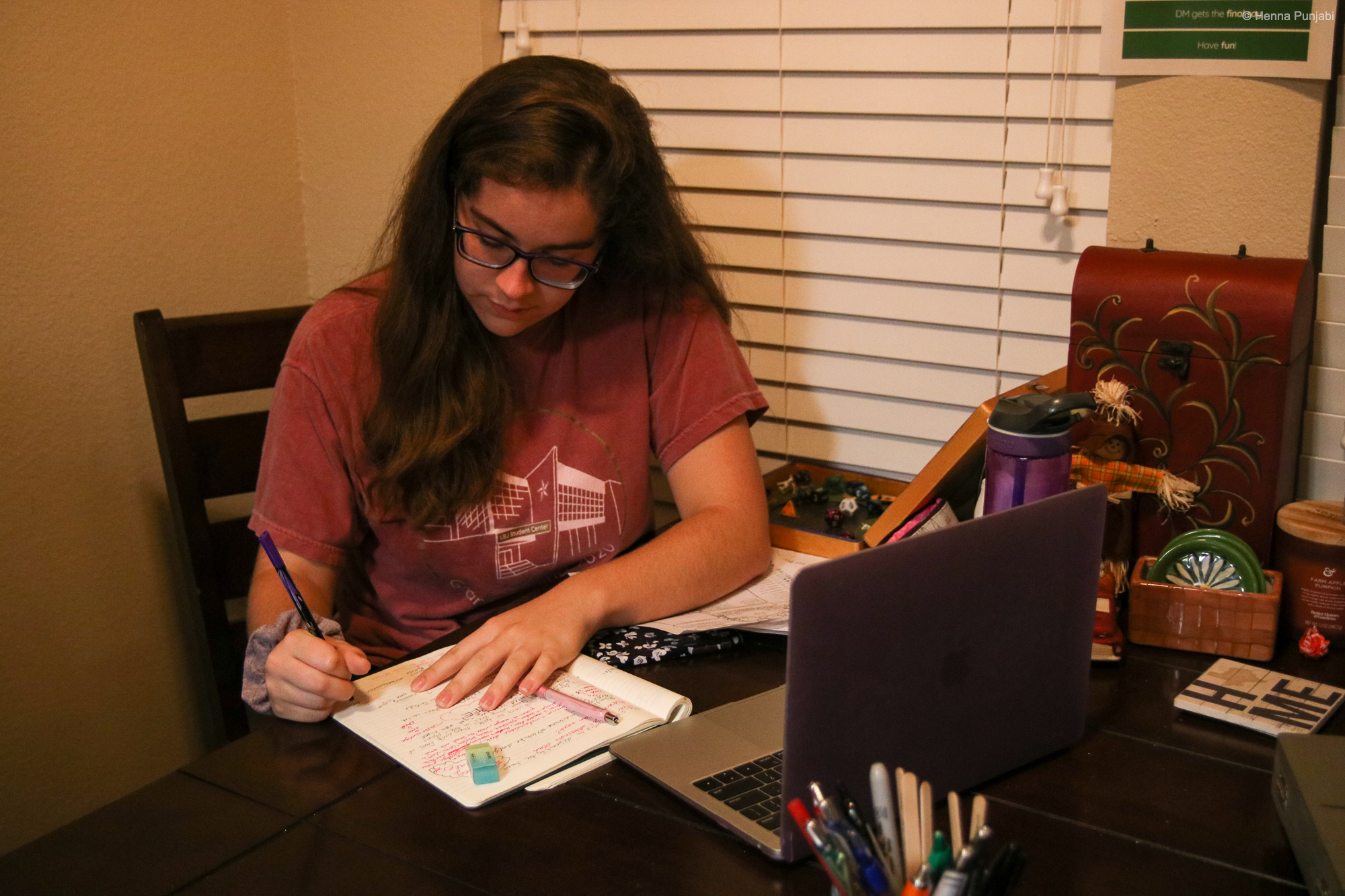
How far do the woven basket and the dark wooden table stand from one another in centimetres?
16

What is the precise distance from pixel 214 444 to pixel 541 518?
0.68 meters

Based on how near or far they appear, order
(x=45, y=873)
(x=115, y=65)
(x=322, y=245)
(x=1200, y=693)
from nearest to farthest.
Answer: (x=45, y=873), (x=1200, y=693), (x=115, y=65), (x=322, y=245)

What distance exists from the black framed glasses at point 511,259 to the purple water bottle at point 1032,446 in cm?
51

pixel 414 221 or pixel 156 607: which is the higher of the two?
pixel 414 221

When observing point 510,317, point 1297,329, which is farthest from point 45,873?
point 1297,329

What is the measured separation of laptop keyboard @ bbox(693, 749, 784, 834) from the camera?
934 mm

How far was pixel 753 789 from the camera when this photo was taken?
3.20ft

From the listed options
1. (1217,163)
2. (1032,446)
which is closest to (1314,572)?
(1032,446)

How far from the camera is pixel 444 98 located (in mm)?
2000

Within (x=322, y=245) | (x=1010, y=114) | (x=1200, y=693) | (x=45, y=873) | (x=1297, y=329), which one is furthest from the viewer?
(x=322, y=245)

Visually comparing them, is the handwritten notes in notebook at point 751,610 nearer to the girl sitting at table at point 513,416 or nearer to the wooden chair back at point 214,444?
the girl sitting at table at point 513,416

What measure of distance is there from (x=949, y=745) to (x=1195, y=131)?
91cm

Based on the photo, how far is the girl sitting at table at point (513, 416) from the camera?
→ 1.28 metres

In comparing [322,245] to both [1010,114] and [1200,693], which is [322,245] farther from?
[1200,693]
